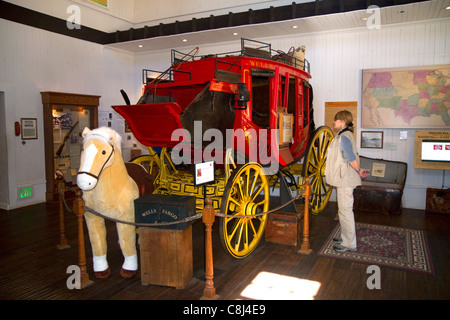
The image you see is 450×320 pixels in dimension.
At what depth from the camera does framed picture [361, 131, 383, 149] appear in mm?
7133

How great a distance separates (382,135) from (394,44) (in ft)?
5.98

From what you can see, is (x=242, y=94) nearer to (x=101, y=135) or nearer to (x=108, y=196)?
(x=101, y=135)

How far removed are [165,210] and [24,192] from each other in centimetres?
503

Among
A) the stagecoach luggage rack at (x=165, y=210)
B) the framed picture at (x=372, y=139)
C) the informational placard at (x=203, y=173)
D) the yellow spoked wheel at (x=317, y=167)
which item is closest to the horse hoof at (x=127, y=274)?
the stagecoach luggage rack at (x=165, y=210)

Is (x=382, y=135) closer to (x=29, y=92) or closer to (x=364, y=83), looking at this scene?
(x=364, y=83)

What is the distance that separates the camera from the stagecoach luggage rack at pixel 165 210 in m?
3.50

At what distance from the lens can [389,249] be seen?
186 inches

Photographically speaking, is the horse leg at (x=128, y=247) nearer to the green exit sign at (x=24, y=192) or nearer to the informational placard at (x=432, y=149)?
the green exit sign at (x=24, y=192)

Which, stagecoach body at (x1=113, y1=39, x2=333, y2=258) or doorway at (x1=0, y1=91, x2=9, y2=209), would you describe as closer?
stagecoach body at (x1=113, y1=39, x2=333, y2=258)

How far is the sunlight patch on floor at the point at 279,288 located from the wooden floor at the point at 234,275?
0.01m

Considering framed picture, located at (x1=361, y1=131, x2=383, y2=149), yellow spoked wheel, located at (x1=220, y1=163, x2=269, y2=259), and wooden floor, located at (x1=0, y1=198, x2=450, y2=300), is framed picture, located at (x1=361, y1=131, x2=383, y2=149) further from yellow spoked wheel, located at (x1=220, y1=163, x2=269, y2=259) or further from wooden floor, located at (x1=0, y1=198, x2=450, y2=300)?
yellow spoked wheel, located at (x1=220, y1=163, x2=269, y2=259)

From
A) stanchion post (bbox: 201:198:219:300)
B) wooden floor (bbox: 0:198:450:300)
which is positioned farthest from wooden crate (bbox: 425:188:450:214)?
stanchion post (bbox: 201:198:219:300)

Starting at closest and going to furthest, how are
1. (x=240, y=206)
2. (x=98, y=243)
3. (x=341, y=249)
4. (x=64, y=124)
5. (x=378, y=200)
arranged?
(x=98, y=243) < (x=240, y=206) < (x=341, y=249) < (x=378, y=200) < (x=64, y=124)

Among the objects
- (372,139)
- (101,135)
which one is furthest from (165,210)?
(372,139)
